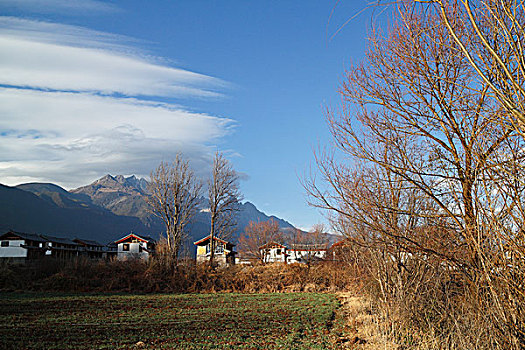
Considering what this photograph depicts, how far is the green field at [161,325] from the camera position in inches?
381

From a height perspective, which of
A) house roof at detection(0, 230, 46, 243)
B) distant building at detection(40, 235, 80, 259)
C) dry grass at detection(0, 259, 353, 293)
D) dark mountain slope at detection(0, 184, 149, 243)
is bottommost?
dry grass at detection(0, 259, 353, 293)

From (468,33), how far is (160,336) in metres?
9.64

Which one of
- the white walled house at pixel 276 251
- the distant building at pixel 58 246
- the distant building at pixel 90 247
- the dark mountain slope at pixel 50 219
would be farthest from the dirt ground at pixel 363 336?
the dark mountain slope at pixel 50 219

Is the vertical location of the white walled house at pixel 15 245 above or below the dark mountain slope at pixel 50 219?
below

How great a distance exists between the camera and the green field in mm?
9680

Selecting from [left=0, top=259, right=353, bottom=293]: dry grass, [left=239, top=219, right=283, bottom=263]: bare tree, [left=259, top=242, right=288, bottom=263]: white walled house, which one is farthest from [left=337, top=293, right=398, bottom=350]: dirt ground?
[left=239, top=219, right=283, bottom=263]: bare tree

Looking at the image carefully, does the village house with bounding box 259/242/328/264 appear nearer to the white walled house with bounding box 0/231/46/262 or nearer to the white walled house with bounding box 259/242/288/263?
the white walled house with bounding box 259/242/288/263

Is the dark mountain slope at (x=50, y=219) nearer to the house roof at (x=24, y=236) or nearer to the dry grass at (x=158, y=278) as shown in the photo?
the house roof at (x=24, y=236)

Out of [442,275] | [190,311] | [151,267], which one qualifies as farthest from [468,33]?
[151,267]

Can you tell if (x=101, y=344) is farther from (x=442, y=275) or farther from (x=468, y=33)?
(x=468, y=33)

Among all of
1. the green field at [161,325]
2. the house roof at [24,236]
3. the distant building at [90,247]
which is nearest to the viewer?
the green field at [161,325]

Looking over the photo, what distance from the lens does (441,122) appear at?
5.48m

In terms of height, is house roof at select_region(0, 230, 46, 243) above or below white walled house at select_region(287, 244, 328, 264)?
above

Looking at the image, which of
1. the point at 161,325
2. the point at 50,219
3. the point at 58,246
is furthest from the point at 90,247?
the point at 50,219
